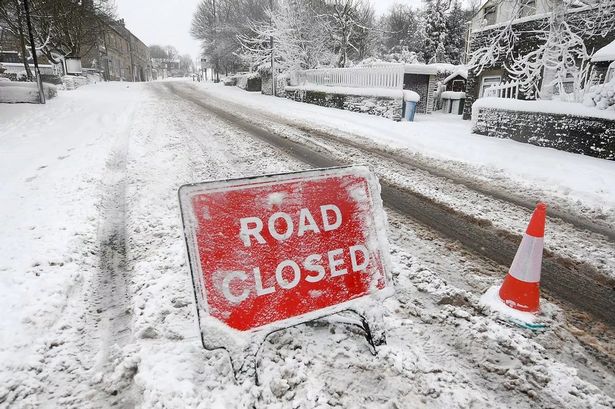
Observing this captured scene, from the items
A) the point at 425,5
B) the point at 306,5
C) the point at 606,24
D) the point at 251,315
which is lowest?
the point at 251,315

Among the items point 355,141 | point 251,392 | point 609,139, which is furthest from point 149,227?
point 609,139

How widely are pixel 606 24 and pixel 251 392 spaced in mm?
14859

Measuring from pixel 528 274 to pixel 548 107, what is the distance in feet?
23.8

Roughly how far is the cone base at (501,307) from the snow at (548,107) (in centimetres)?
652

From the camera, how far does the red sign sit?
1.99 meters

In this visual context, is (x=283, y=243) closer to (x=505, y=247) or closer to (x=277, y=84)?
(x=505, y=247)

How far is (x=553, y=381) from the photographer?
6.75 ft

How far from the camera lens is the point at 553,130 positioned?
812 cm

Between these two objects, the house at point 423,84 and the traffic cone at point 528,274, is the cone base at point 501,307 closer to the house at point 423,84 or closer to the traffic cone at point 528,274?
the traffic cone at point 528,274

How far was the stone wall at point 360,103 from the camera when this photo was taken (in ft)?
42.5

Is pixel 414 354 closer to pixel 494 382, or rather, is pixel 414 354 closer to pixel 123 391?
pixel 494 382

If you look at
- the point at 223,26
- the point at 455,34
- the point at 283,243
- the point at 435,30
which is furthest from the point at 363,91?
the point at 223,26

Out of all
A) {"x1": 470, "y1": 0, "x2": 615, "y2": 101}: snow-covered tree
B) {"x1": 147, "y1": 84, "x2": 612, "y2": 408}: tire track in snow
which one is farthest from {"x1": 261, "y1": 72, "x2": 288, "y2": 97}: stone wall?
{"x1": 147, "y1": 84, "x2": 612, "y2": 408}: tire track in snow

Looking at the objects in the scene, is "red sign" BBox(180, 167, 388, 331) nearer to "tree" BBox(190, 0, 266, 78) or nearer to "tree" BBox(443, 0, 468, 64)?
"tree" BBox(190, 0, 266, 78)
